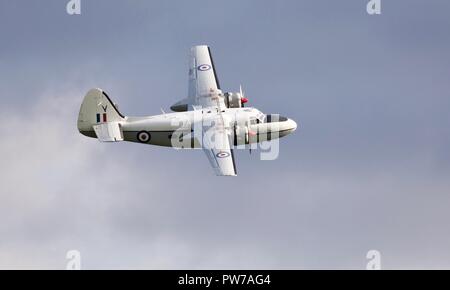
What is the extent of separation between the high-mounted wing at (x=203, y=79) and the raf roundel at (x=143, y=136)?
6.71 meters

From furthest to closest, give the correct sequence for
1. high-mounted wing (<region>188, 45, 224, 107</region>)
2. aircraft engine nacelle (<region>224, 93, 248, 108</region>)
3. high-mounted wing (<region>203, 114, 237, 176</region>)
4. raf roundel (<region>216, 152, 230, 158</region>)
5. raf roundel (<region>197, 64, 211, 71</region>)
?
raf roundel (<region>197, 64, 211, 71</region>), aircraft engine nacelle (<region>224, 93, 248, 108</region>), high-mounted wing (<region>188, 45, 224, 107</region>), raf roundel (<region>216, 152, 230, 158</region>), high-mounted wing (<region>203, 114, 237, 176</region>)

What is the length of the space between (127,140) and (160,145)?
3.02 m

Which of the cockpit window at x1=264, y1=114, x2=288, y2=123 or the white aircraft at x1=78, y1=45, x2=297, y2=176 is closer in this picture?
the white aircraft at x1=78, y1=45, x2=297, y2=176

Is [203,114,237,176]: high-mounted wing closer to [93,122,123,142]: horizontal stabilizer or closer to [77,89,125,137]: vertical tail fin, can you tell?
[93,122,123,142]: horizontal stabilizer

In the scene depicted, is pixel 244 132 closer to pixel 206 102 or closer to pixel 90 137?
pixel 206 102

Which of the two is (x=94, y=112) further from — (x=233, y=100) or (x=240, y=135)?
(x=233, y=100)

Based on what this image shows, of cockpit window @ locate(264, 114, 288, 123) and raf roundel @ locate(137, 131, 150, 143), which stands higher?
cockpit window @ locate(264, 114, 288, 123)

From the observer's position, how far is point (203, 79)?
93000 mm

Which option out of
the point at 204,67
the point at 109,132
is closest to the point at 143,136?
the point at 109,132

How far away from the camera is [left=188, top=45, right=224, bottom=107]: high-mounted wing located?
91.1 meters

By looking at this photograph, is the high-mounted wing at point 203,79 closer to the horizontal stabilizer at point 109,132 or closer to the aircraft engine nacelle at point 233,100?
the aircraft engine nacelle at point 233,100

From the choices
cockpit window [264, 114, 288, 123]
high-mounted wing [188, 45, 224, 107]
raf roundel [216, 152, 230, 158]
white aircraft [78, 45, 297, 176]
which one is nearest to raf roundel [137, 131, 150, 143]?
white aircraft [78, 45, 297, 176]

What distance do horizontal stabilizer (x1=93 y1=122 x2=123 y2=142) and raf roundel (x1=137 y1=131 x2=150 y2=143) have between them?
1.72m

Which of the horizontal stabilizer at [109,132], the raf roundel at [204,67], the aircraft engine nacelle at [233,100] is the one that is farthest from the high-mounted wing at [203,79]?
the horizontal stabilizer at [109,132]
